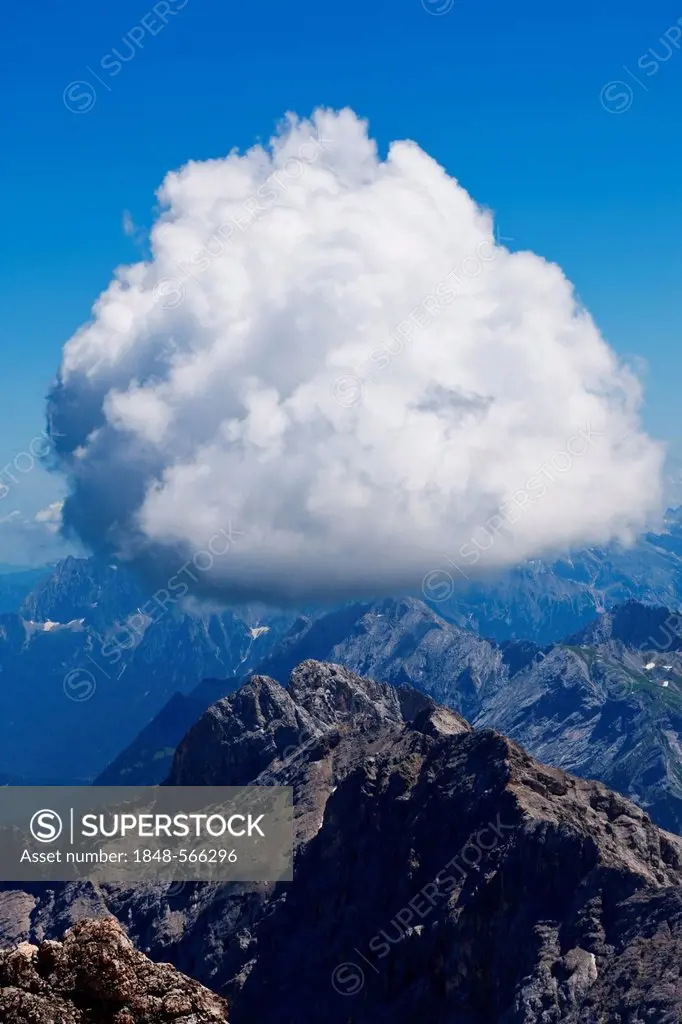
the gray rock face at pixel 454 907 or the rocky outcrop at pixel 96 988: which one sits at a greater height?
the gray rock face at pixel 454 907

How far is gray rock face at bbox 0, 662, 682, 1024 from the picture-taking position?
108250 mm

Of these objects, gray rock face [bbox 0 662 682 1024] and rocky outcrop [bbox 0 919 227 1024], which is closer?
rocky outcrop [bbox 0 919 227 1024]

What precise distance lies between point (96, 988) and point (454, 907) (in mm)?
105685

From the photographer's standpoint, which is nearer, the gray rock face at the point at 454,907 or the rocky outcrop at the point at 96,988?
the rocky outcrop at the point at 96,988

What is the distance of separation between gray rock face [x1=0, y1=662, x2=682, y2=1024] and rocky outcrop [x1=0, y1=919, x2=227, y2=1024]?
247 feet

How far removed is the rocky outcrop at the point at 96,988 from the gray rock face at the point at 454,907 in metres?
A: 75.2

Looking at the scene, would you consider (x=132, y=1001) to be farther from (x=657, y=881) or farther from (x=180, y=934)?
(x=180, y=934)

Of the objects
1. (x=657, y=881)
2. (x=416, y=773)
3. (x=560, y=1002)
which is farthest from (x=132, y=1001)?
(x=416, y=773)

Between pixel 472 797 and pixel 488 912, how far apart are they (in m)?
24.0

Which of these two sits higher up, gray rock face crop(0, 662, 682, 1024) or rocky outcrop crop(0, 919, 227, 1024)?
gray rock face crop(0, 662, 682, 1024)

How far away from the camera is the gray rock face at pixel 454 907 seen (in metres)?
108

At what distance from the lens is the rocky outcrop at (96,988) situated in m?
29.1

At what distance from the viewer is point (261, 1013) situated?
145625 mm

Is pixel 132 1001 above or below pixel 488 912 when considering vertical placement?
below
